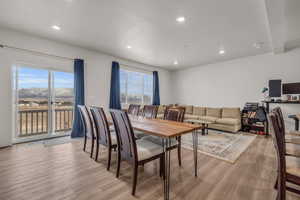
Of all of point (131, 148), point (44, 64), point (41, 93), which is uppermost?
point (44, 64)

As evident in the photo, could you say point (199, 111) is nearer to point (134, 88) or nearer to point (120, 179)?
point (134, 88)

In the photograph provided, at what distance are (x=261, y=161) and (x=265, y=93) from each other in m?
3.18

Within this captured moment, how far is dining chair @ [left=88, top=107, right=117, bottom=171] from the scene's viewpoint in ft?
7.00

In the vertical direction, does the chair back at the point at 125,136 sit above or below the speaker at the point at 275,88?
below

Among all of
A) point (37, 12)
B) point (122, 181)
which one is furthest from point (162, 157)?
point (37, 12)

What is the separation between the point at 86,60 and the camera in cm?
418

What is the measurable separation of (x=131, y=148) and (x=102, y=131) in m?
0.90

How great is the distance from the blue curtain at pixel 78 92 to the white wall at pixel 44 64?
22cm

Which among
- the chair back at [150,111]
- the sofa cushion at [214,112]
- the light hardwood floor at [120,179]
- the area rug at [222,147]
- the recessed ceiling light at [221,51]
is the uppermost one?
the recessed ceiling light at [221,51]

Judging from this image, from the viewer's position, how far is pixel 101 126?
7.62ft

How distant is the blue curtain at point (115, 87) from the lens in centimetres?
468

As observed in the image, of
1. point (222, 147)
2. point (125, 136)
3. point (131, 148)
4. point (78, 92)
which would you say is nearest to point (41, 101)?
point (78, 92)

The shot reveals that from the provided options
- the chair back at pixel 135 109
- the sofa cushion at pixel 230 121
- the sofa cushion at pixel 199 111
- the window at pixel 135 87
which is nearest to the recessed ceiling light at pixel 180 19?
the chair back at pixel 135 109

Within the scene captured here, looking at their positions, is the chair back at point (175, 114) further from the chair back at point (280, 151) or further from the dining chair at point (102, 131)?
the chair back at point (280, 151)
